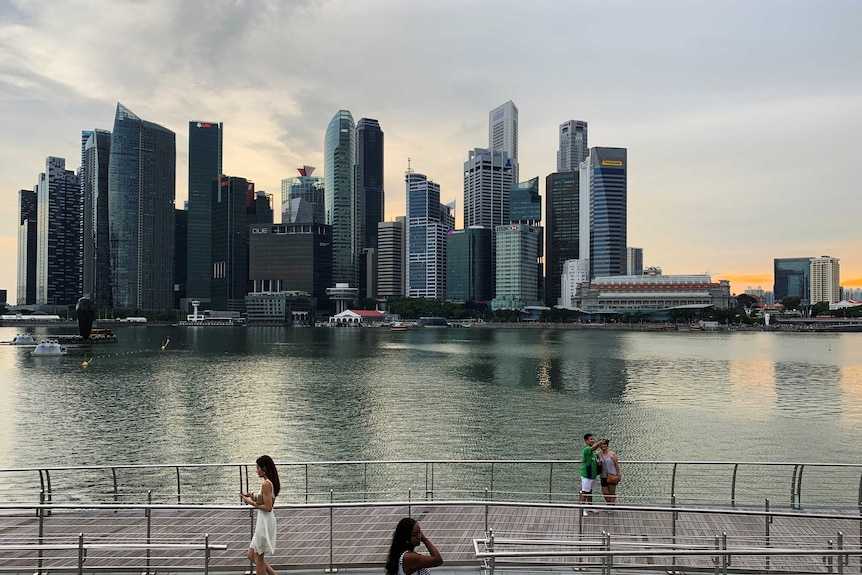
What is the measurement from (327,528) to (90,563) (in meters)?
4.97

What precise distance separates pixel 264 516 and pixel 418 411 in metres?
45.1

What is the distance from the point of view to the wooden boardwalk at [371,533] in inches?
495

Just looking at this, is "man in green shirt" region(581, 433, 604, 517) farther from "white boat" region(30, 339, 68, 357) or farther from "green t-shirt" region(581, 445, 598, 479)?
"white boat" region(30, 339, 68, 357)

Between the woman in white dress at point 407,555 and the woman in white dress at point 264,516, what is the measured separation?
256cm

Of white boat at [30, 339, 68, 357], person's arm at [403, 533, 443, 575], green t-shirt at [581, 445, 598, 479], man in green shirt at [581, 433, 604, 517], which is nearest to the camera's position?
person's arm at [403, 533, 443, 575]

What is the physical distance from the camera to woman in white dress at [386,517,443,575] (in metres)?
9.21

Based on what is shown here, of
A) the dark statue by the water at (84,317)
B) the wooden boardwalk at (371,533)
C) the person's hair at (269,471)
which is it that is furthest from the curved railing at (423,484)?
the dark statue by the water at (84,317)

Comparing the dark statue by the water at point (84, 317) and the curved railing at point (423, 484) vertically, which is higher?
the dark statue by the water at point (84, 317)

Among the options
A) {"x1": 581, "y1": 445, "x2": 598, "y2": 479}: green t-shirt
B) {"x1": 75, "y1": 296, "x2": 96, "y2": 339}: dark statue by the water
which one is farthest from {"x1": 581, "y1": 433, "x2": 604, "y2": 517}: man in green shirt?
{"x1": 75, "y1": 296, "x2": 96, "y2": 339}: dark statue by the water

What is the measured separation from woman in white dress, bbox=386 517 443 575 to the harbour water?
98.3ft

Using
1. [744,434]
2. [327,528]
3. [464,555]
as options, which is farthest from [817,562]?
[744,434]

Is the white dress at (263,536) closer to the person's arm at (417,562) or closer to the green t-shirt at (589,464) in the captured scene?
the person's arm at (417,562)

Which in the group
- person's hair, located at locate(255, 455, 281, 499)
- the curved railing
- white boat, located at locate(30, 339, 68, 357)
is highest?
person's hair, located at locate(255, 455, 281, 499)

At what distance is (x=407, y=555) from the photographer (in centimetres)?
925
